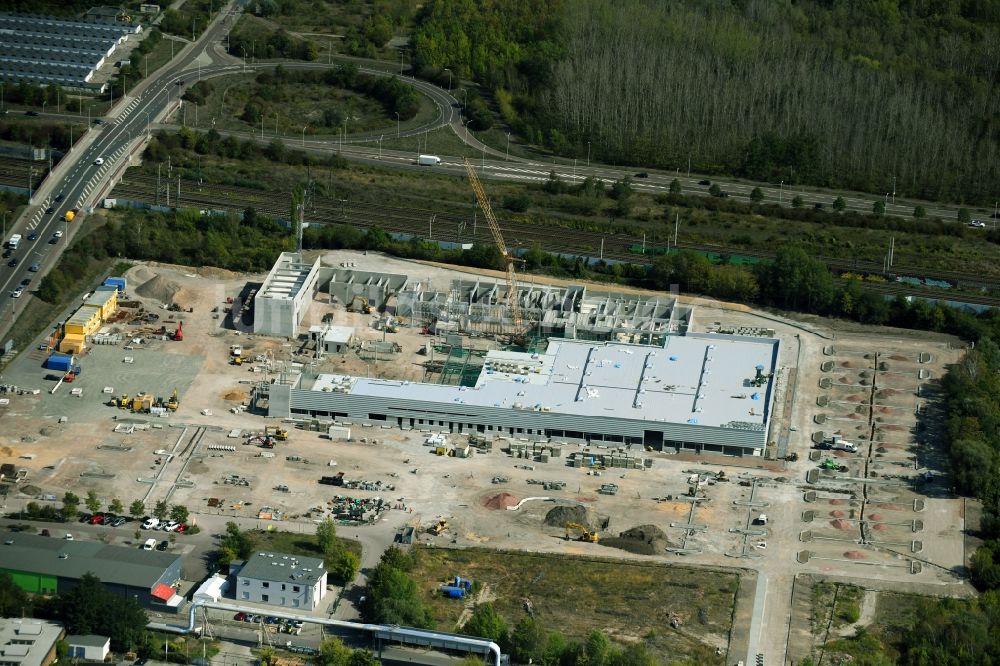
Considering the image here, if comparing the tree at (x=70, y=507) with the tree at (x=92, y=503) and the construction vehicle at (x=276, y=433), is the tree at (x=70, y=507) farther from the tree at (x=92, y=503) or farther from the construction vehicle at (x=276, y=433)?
the construction vehicle at (x=276, y=433)

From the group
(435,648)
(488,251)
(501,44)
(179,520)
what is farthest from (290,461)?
(501,44)

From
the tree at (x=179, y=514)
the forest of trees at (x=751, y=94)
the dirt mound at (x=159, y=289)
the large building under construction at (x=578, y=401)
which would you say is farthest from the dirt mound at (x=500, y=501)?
the forest of trees at (x=751, y=94)

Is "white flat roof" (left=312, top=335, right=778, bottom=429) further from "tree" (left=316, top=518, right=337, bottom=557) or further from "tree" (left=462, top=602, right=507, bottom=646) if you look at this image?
"tree" (left=462, top=602, right=507, bottom=646)

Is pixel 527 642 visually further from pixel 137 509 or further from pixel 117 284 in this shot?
pixel 117 284

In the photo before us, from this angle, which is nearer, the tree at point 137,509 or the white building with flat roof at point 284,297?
the tree at point 137,509

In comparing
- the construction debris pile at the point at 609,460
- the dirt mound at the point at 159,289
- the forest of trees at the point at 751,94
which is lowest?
the construction debris pile at the point at 609,460

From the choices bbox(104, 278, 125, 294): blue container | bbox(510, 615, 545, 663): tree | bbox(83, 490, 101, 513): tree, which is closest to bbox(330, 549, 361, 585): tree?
bbox(510, 615, 545, 663): tree
